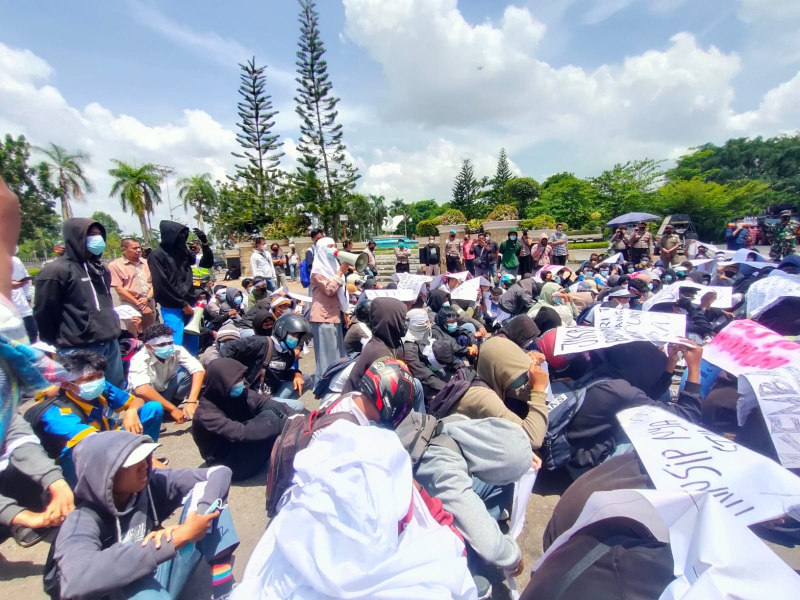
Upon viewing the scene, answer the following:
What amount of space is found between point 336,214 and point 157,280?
91.2 feet

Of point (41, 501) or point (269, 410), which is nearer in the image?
point (41, 501)

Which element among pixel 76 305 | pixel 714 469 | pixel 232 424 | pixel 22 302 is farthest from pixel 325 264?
pixel 714 469

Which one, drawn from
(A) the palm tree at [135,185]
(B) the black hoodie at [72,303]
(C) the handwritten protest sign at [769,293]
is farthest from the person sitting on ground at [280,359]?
(A) the palm tree at [135,185]

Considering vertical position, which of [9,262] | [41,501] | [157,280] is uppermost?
[9,262]

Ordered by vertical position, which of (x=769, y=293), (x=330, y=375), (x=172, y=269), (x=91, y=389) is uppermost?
(x=172, y=269)

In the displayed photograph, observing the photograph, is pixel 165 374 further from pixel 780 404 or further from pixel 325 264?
pixel 780 404

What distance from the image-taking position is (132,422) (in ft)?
9.35

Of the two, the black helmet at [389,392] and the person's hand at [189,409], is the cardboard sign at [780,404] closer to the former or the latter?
the black helmet at [389,392]

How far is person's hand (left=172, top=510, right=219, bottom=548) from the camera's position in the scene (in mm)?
1703

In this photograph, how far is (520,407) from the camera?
2936mm

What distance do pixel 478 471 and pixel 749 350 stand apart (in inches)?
77.3

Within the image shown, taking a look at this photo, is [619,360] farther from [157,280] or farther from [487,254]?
[487,254]

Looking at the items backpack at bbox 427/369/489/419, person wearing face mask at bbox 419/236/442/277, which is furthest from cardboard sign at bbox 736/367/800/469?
person wearing face mask at bbox 419/236/442/277

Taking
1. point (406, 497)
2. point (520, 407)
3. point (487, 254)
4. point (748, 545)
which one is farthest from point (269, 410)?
point (487, 254)
